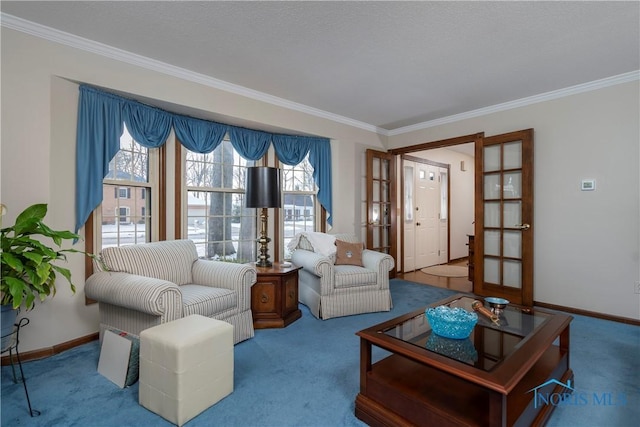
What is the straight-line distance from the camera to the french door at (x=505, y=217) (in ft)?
12.1

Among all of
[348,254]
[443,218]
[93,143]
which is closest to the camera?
[93,143]

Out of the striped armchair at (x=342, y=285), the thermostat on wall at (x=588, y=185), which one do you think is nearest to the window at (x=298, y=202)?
the striped armchair at (x=342, y=285)

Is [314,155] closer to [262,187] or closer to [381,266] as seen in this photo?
[262,187]

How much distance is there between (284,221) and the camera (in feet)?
14.2

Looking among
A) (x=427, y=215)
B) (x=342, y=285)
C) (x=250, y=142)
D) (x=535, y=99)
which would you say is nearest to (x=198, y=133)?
(x=250, y=142)

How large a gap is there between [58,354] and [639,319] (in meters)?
5.20

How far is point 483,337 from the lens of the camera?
179 centimetres

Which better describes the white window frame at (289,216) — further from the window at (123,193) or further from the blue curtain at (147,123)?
the window at (123,193)

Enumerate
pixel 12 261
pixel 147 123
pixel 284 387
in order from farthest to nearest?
1. pixel 147 123
2. pixel 284 387
3. pixel 12 261

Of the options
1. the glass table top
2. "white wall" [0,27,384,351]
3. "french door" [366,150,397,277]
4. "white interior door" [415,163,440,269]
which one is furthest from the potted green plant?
"white interior door" [415,163,440,269]

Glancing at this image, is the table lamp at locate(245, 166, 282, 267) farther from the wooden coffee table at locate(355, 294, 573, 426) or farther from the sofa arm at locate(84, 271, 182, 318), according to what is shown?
the wooden coffee table at locate(355, 294, 573, 426)

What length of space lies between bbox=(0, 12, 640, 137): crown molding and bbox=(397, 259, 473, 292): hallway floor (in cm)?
241

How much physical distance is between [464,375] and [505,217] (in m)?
3.17

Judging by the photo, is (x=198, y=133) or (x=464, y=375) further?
(x=198, y=133)
